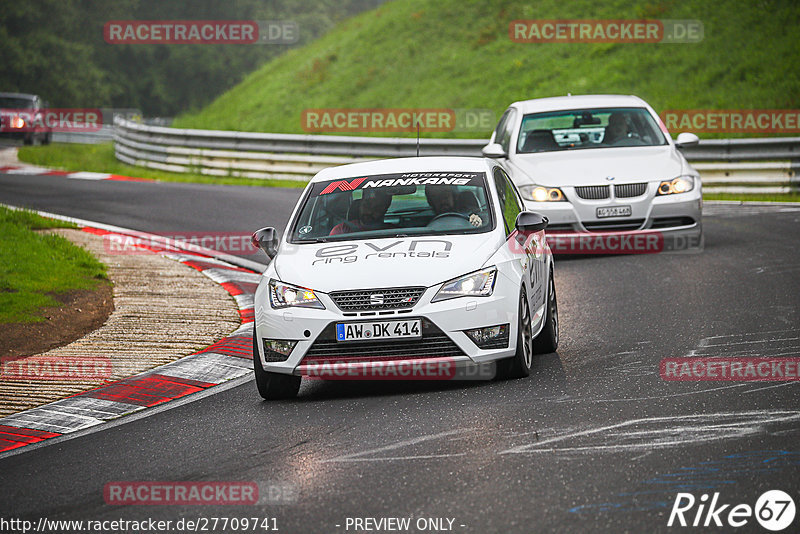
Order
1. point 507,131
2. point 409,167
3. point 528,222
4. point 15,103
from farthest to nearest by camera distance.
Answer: point 15,103 → point 507,131 → point 409,167 → point 528,222

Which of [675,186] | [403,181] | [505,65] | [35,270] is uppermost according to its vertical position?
[505,65]

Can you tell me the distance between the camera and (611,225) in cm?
1364

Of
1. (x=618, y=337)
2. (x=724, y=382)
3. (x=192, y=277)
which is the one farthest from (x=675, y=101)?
(x=724, y=382)

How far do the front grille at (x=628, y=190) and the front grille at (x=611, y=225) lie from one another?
30cm

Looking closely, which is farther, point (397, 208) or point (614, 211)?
point (614, 211)

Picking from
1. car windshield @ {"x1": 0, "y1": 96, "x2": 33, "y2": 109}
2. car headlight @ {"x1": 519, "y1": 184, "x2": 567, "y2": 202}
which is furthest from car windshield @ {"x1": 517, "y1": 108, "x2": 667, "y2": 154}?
car windshield @ {"x1": 0, "y1": 96, "x2": 33, "y2": 109}

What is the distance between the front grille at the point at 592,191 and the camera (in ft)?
44.7

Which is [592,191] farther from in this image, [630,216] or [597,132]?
[597,132]

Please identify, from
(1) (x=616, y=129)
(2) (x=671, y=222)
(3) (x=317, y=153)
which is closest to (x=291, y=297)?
(2) (x=671, y=222)

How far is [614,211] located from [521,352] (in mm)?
6047

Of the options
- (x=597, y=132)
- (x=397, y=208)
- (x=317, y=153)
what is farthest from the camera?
(x=317, y=153)

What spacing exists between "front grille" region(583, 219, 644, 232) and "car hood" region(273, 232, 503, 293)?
17.9ft

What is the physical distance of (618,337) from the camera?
943 centimetres

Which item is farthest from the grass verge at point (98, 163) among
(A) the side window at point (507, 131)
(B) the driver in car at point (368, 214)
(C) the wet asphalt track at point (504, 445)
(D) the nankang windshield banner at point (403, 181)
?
(C) the wet asphalt track at point (504, 445)
